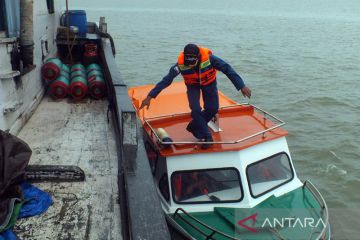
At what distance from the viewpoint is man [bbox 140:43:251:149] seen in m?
5.82

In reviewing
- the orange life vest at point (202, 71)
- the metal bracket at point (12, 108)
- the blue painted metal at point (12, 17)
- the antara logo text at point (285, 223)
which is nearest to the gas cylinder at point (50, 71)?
the blue painted metal at point (12, 17)

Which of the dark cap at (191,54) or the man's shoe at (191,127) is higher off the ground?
the dark cap at (191,54)

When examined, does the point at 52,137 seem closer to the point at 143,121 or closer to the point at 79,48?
the point at 143,121

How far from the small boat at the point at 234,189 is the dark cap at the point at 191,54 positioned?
1.12 m

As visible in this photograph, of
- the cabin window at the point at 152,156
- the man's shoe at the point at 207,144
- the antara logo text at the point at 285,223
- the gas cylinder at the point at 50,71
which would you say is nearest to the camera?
the antara logo text at the point at 285,223

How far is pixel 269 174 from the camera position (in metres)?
6.11

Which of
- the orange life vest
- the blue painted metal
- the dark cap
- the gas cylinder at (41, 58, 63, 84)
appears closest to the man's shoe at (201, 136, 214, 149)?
the orange life vest

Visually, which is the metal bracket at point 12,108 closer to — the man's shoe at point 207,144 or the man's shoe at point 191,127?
the man's shoe at point 191,127

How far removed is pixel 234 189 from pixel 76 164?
222 centimetres

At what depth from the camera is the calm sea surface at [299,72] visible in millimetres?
10273

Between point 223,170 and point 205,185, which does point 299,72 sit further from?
point 205,185

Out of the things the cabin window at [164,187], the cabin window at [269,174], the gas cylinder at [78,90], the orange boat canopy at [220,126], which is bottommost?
the cabin window at [164,187]

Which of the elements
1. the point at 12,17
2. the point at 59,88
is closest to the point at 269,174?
the point at 59,88

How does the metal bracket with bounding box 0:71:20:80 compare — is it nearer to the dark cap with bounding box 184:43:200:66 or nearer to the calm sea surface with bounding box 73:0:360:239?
the dark cap with bounding box 184:43:200:66
